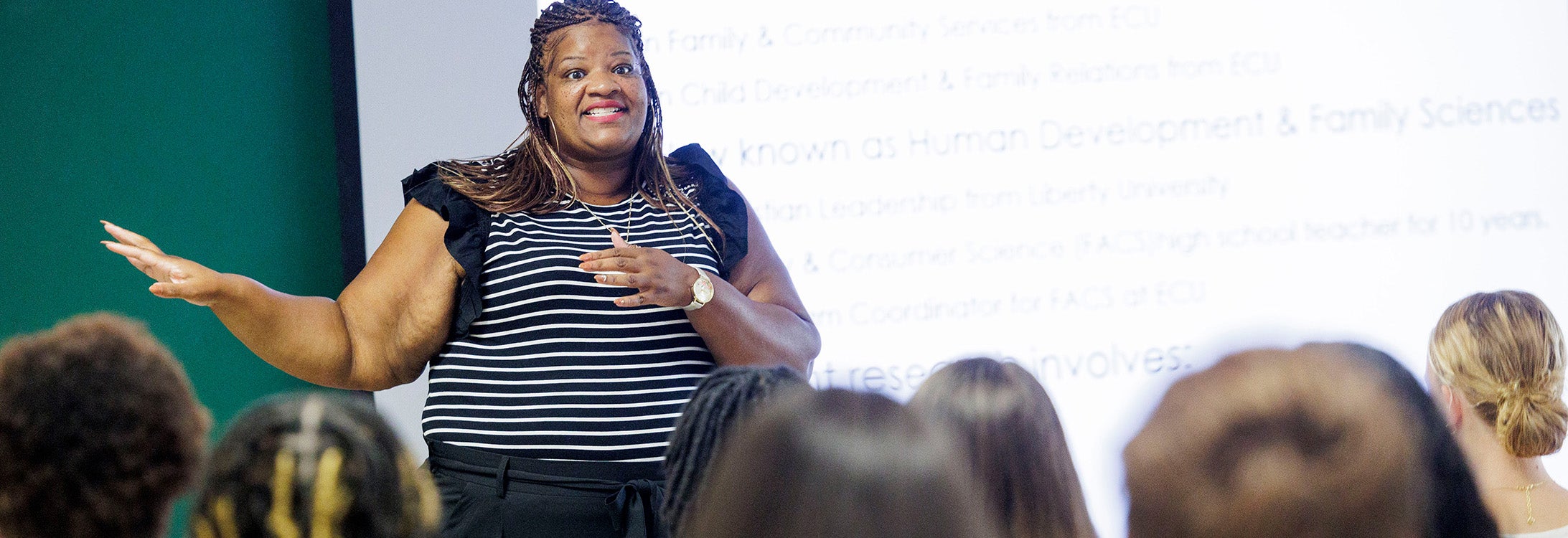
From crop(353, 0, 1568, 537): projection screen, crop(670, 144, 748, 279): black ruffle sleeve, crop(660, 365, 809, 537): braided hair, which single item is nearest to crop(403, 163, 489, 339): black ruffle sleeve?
crop(670, 144, 748, 279): black ruffle sleeve

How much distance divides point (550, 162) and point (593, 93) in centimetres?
13

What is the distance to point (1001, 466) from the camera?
112 centimetres

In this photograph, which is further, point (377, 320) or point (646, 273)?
point (377, 320)

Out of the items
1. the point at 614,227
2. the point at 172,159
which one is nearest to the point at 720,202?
the point at 614,227

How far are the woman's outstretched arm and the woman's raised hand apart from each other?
8cm

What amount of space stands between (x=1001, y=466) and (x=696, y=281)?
74 cm

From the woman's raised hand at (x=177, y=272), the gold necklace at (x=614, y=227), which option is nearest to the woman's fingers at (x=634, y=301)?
the gold necklace at (x=614, y=227)

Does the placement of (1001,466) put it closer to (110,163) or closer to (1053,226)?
(1053,226)

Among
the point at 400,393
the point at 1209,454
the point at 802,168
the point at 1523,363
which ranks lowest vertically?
the point at 400,393

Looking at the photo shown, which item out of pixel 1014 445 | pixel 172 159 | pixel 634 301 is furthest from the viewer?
pixel 172 159

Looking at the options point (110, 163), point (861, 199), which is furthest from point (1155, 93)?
point (110, 163)

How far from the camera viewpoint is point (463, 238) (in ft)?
6.09

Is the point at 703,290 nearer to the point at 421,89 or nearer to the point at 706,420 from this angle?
the point at 706,420

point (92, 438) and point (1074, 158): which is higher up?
point (1074, 158)
